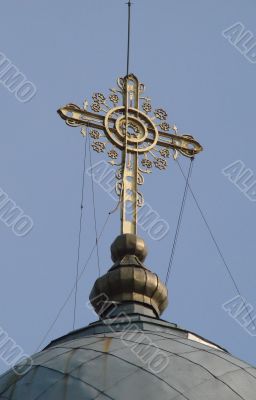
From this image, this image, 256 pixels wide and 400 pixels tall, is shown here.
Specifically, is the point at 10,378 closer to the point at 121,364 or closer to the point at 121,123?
the point at 121,364

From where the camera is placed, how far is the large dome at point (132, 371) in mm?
14164

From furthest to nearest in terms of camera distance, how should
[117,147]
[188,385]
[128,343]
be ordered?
[117,147] → [128,343] → [188,385]

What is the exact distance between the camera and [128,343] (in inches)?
597

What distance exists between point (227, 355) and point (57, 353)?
1.77 meters

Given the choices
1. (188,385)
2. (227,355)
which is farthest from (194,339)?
(188,385)

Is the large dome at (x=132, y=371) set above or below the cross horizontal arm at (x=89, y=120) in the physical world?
below

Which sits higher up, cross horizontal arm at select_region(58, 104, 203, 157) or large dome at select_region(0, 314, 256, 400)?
cross horizontal arm at select_region(58, 104, 203, 157)

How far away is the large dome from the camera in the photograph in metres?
14.2

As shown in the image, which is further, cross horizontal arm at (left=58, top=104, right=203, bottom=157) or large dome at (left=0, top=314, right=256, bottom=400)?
cross horizontal arm at (left=58, top=104, right=203, bottom=157)

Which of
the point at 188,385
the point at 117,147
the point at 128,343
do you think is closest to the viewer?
the point at 188,385

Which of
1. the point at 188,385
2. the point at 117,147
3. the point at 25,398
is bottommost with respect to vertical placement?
the point at 25,398

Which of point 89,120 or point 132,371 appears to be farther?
point 89,120

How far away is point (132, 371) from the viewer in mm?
14438

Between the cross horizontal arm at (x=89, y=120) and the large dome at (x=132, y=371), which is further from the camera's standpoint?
the cross horizontal arm at (x=89, y=120)
